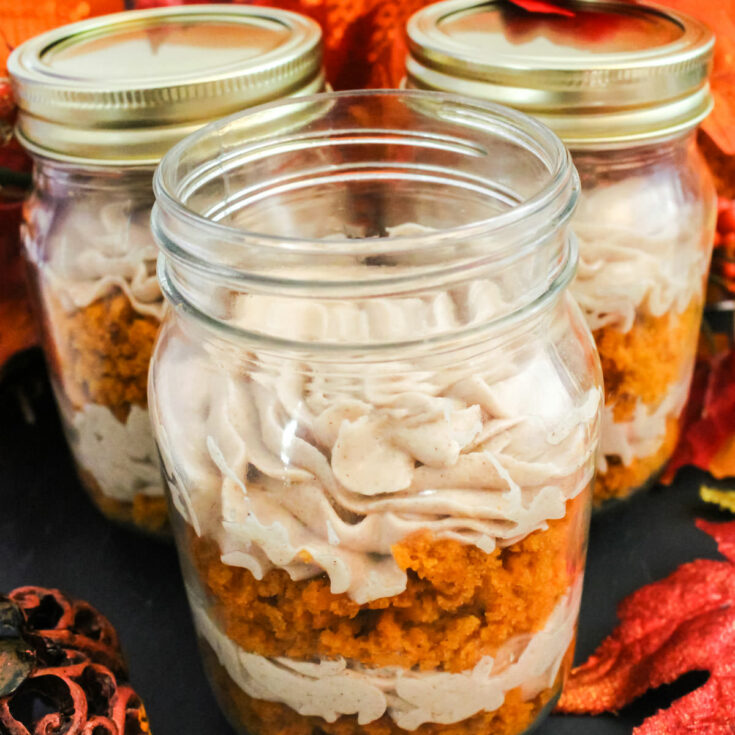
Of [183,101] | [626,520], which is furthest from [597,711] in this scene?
[183,101]

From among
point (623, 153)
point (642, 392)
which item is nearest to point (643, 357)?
point (642, 392)

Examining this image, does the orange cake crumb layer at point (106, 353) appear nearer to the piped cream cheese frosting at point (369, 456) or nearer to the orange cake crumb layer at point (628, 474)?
the piped cream cheese frosting at point (369, 456)

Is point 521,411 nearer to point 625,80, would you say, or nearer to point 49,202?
point 625,80

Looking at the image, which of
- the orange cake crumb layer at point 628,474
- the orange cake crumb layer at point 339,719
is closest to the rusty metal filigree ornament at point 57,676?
the orange cake crumb layer at point 339,719

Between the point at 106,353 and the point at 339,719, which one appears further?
the point at 106,353

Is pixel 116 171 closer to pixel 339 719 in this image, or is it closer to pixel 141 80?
pixel 141 80

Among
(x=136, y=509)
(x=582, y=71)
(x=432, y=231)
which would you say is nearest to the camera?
(x=432, y=231)
